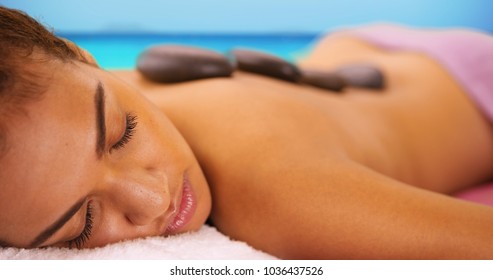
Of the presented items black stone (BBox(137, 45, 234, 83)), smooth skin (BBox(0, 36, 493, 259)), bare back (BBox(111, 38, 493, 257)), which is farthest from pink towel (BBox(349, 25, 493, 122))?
black stone (BBox(137, 45, 234, 83))

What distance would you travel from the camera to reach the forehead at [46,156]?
40 centimetres

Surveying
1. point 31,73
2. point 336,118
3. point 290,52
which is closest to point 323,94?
point 336,118

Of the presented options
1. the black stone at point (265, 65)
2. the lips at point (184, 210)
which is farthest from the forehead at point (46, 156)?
the black stone at point (265, 65)

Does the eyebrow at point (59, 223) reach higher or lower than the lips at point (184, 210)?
higher

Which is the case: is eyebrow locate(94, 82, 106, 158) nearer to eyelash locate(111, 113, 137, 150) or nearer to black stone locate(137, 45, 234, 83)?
eyelash locate(111, 113, 137, 150)

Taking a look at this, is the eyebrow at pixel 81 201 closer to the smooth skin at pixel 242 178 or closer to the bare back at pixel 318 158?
the smooth skin at pixel 242 178

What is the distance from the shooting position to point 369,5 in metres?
1.61

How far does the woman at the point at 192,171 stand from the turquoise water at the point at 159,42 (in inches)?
6.0

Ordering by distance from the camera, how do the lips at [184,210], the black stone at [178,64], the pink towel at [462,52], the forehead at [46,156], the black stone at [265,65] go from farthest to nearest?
1. the pink towel at [462,52]
2. the black stone at [265,65]
3. the black stone at [178,64]
4. the lips at [184,210]
5. the forehead at [46,156]

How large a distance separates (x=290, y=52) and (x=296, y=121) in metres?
0.97

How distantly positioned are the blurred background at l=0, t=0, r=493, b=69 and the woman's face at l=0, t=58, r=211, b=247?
0.16 meters

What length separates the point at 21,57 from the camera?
43 cm

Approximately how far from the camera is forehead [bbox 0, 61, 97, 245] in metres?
0.40
